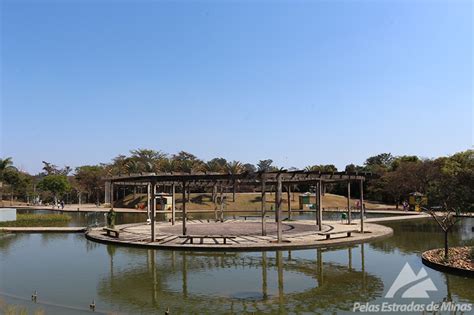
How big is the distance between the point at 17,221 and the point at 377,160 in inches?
3625

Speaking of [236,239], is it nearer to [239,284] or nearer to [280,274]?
[280,274]

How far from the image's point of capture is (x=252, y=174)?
78.1 ft

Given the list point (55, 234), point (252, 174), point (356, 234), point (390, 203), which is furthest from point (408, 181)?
point (55, 234)

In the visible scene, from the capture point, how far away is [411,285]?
14.7 meters

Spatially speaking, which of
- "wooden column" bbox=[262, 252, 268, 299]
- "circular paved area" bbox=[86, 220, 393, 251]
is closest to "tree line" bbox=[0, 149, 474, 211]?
"circular paved area" bbox=[86, 220, 393, 251]

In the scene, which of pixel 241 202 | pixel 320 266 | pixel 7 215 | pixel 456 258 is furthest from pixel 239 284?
pixel 241 202

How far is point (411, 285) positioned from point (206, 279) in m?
7.24

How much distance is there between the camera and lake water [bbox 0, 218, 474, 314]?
12688 mm

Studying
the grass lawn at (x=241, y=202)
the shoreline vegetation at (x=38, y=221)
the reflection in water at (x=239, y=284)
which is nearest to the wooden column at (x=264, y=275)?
the reflection in water at (x=239, y=284)

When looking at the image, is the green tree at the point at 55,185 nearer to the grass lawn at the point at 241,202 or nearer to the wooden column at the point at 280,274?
the grass lawn at the point at 241,202

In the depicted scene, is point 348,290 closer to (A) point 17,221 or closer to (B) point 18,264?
(B) point 18,264

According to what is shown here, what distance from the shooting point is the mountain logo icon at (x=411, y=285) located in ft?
44.6

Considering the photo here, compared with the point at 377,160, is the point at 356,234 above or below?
below

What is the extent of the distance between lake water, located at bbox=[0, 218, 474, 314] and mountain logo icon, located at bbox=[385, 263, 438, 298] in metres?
0.25
